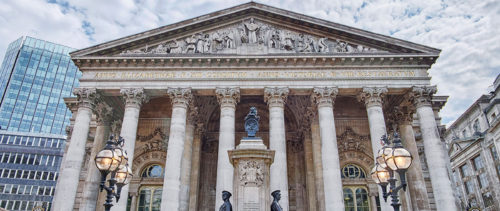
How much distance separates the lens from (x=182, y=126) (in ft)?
70.5

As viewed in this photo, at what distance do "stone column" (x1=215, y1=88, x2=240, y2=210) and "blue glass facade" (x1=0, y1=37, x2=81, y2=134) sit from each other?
255ft

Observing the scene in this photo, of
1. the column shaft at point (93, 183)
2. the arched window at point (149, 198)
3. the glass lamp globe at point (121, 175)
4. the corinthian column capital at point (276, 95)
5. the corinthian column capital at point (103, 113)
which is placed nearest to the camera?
the glass lamp globe at point (121, 175)

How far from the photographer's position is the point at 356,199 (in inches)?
1015

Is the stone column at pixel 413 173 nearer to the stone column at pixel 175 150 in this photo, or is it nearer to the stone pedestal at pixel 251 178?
the stone column at pixel 175 150

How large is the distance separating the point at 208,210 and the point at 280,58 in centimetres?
1229

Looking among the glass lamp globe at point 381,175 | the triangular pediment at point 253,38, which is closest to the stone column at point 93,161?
the triangular pediment at point 253,38

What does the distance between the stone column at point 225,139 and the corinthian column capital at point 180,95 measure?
5.76 ft

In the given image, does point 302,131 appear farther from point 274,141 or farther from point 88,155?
point 88,155

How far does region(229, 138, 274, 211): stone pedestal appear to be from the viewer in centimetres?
998

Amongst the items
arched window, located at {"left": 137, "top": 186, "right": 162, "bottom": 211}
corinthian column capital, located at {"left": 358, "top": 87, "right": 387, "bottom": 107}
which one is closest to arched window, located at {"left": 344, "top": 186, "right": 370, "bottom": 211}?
corinthian column capital, located at {"left": 358, "top": 87, "right": 387, "bottom": 107}

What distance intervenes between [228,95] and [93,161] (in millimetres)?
10006

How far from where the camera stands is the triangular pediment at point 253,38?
23.2 m

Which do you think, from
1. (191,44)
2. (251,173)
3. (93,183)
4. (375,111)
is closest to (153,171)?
(93,183)

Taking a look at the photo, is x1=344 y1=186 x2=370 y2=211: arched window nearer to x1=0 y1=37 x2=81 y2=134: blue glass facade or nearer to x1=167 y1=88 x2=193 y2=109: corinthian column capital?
x1=167 y1=88 x2=193 y2=109: corinthian column capital
